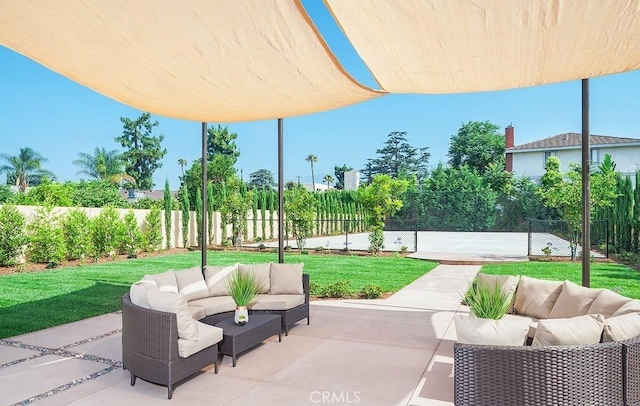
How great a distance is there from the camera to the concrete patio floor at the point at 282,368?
11.5 feet

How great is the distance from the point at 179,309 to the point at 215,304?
1.52m

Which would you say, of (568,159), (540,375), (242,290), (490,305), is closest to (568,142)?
(568,159)

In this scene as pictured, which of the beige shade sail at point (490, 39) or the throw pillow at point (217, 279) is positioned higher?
the beige shade sail at point (490, 39)

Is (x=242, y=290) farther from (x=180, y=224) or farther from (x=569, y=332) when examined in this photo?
(x=180, y=224)

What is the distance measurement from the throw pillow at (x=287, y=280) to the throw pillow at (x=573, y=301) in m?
2.84

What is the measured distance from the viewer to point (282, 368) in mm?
4145

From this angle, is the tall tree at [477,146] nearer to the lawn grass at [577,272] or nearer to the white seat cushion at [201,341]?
the lawn grass at [577,272]

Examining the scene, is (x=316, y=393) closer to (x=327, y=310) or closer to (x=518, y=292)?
(x=518, y=292)

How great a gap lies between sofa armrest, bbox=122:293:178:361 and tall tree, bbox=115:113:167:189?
30853 mm

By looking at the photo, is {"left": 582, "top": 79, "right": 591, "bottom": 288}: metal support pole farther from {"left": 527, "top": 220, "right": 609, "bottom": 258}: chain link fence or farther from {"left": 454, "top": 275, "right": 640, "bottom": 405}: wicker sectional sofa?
{"left": 527, "top": 220, "right": 609, "bottom": 258}: chain link fence

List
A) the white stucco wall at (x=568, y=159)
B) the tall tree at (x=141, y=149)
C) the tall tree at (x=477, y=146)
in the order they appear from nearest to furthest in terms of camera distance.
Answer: the white stucco wall at (x=568, y=159) < the tall tree at (x=141, y=149) < the tall tree at (x=477, y=146)

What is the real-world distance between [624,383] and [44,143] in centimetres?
3411

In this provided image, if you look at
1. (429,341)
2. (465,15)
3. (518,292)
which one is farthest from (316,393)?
(465,15)

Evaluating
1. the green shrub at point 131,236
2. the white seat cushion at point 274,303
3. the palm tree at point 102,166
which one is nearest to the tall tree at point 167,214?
the green shrub at point 131,236
